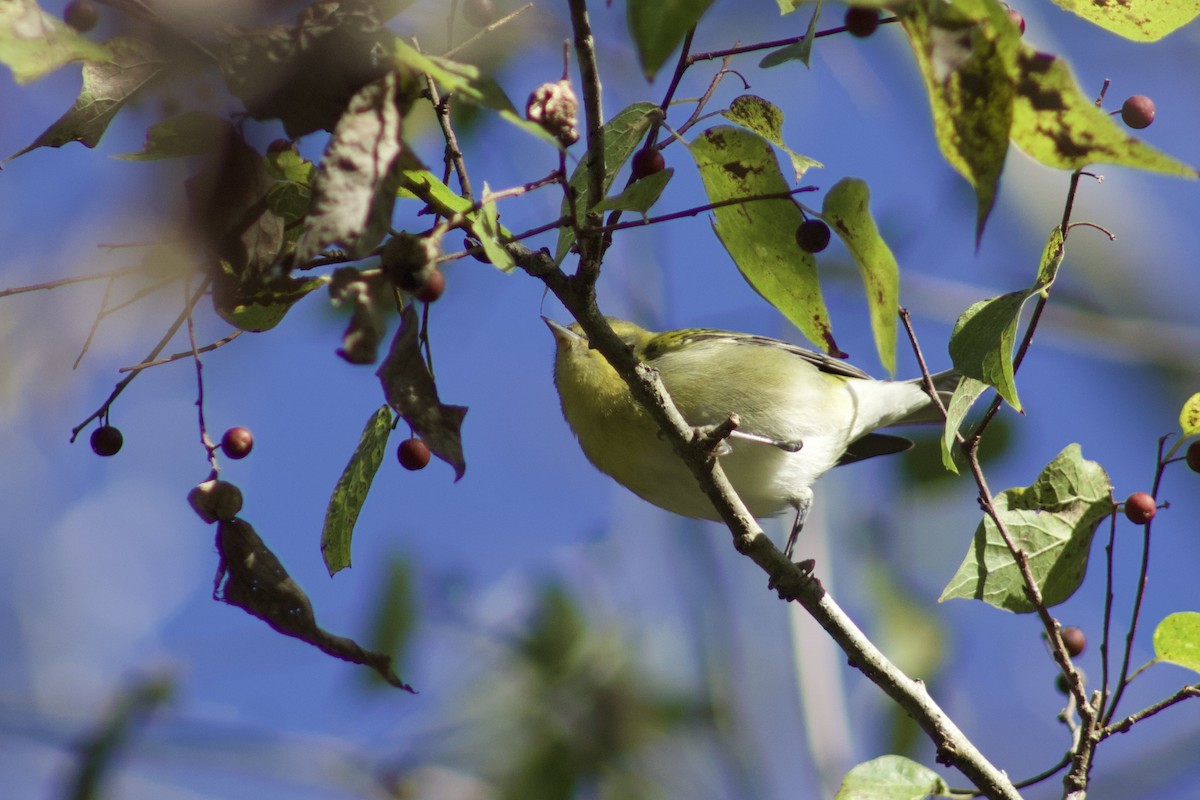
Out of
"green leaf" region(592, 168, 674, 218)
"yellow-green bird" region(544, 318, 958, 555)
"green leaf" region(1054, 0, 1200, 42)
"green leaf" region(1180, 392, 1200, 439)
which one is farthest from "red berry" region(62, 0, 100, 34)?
"green leaf" region(1180, 392, 1200, 439)

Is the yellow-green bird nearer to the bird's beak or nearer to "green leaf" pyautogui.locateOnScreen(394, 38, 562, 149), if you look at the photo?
the bird's beak

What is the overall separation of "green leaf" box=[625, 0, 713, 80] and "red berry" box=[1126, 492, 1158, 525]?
1981 millimetres

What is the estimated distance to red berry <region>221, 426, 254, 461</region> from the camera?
8.56 ft

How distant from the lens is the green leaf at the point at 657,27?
1287 mm

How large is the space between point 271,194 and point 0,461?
6513mm

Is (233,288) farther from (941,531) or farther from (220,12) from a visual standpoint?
(941,531)

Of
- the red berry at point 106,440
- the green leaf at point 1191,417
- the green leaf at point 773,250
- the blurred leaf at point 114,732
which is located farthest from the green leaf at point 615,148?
the blurred leaf at point 114,732

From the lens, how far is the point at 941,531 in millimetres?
7824

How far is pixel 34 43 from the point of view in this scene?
1780 mm

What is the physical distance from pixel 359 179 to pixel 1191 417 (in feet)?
6.58

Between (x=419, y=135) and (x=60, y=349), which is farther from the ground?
(x=419, y=135)

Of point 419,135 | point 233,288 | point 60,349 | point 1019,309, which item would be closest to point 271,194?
point 233,288

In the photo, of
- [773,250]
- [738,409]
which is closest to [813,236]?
[773,250]

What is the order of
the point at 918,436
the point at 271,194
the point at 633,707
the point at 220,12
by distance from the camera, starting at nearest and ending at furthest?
the point at 220,12, the point at 271,194, the point at 918,436, the point at 633,707
